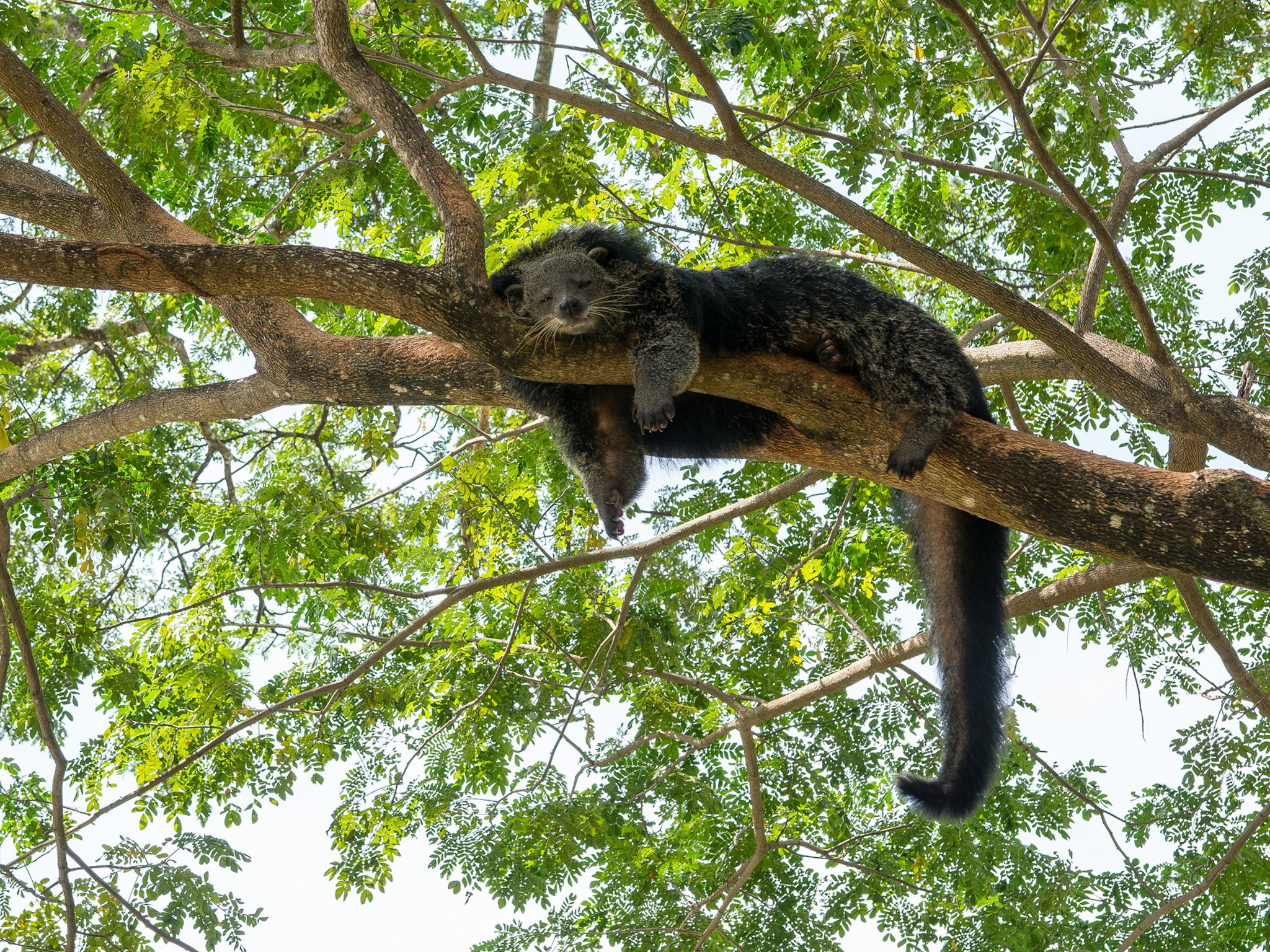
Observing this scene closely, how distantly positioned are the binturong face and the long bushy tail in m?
1.44

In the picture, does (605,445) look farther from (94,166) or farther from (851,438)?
(94,166)

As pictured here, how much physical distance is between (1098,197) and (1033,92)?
2.65ft

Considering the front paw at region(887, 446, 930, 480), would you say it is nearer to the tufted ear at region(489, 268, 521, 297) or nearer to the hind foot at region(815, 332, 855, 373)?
the hind foot at region(815, 332, 855, 373)

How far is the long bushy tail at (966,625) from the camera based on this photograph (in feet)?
12.1

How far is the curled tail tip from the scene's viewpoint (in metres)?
3.46

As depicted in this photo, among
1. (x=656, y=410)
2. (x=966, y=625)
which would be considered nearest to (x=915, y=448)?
(x=656, y=410)

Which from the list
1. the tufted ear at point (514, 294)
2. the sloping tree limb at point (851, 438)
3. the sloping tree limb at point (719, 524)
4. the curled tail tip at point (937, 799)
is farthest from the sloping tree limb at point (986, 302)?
the curled tail tip at point (937, 799)

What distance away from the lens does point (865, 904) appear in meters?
6.78

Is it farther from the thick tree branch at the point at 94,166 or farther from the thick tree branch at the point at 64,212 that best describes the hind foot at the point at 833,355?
the thick tree branch at the point at 64,212

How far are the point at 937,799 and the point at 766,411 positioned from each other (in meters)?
1.41

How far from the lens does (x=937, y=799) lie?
3.47 meters

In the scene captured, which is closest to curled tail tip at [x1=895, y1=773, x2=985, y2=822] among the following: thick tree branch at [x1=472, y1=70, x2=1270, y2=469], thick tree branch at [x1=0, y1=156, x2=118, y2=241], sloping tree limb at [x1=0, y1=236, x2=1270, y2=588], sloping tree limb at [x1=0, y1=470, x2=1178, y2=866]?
sloping tree limb at [x1=0, y1=236, x2=1270, y2=588]

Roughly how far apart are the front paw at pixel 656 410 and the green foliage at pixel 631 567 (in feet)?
8.17

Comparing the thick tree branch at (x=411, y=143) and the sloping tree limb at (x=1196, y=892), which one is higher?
the thick tree branch at (x=411, y=143)
